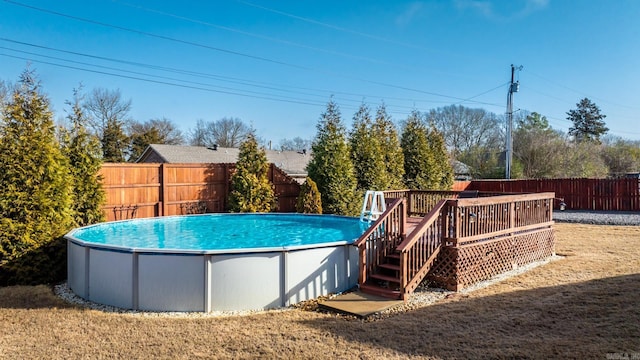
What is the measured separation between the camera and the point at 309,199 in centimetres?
1291

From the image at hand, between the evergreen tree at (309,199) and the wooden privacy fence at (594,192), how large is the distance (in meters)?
8.93

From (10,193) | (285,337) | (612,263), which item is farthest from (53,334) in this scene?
(612,263)

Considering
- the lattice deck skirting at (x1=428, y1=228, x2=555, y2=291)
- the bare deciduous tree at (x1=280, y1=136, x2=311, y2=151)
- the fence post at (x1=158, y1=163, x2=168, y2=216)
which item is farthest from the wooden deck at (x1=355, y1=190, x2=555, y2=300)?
the bare deciduous tree at (x1=280, y1=136, x2=311, y2=151)

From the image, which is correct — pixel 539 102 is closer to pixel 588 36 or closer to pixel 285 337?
pixel 588 36

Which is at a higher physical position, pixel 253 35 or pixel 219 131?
pixel 253 35

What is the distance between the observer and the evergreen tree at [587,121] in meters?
40.9

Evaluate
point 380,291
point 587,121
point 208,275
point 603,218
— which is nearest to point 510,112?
point 603,218

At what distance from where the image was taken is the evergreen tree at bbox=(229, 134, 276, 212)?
512 inches

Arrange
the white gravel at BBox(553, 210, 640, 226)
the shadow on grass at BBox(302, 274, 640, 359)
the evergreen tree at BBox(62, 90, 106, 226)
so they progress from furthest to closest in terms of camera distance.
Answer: the white gravel at BBox(553, 210, 640, 226) → the evergreen tree at BBox(62, 90, 106, 226) → the shadow on grass at BBox(302, 274, 640, 359)

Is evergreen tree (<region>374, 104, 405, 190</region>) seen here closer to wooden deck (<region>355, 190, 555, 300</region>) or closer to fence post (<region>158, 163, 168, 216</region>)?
wooden deck (<region>355, 190, 555, 300</region>)

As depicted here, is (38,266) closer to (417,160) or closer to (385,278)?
(385,278)

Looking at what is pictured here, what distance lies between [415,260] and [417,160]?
416 inches

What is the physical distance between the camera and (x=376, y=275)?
655 cm

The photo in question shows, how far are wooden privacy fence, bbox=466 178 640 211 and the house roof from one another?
44.1 ft
